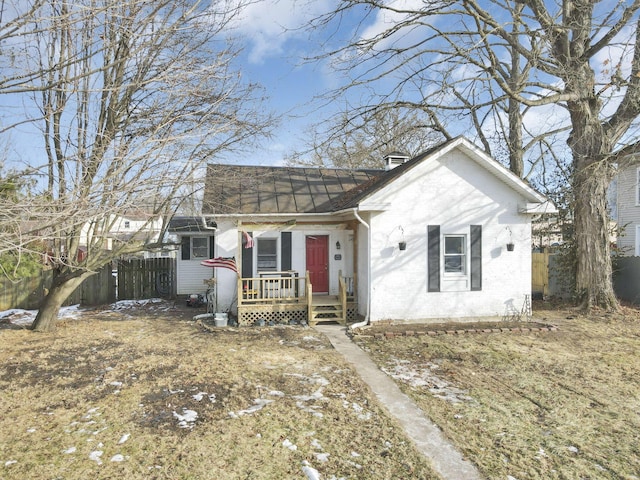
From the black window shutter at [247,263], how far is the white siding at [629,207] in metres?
17.3

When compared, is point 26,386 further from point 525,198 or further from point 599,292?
point 599,292

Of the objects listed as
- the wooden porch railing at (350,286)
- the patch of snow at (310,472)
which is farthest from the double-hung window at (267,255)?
the patch of snow at (310,472)

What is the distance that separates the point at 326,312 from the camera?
1075 cm

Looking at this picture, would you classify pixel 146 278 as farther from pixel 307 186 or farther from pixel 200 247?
pixel 307 186

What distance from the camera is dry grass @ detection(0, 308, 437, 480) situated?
3803 millimetres

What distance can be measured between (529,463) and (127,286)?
1476 centimetres

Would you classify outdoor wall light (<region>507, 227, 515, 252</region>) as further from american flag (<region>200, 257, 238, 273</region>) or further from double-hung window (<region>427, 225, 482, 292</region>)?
american flag (<region>200, 257, 238, 273</region>)

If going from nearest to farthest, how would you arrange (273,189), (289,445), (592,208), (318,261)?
(289,445) < (592,208) < (318,261) < (273,189)

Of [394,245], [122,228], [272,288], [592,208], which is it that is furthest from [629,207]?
[122,228]

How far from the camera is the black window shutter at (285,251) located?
1179cm

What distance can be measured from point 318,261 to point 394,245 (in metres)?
2.86

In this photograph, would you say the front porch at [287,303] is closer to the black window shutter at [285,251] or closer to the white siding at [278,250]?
the black window shutter at [285,251]

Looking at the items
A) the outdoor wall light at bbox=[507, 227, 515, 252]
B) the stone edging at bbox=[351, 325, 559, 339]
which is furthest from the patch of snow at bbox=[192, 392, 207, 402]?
the outdoor wall light at bbox=[507, 227, 515, 252]

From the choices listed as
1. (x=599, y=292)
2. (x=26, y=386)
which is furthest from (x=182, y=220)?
(x=599, y=292)
